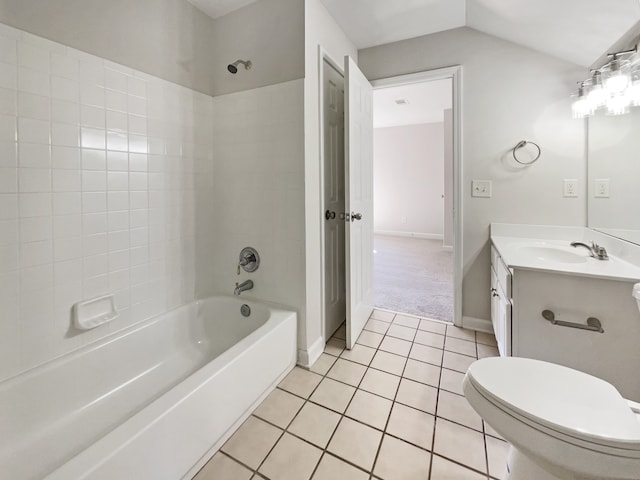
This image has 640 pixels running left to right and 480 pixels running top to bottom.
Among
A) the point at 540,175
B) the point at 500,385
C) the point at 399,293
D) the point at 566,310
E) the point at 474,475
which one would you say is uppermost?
the point at 540,175

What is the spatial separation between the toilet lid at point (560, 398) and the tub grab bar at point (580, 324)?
0.41 meters

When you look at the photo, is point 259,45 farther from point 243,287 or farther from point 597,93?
point 597,93

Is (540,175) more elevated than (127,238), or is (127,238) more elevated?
(540,175)

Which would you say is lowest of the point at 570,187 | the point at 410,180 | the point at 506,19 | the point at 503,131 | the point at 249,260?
the point at 249,260

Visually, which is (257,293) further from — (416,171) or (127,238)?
(416,171)

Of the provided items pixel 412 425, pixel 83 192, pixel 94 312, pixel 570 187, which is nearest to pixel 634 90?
pixel 570 187

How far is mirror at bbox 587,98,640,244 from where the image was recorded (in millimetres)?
1430

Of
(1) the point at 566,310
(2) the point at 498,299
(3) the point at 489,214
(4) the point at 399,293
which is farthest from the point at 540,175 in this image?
(4) the point at 399,293

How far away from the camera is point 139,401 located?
1.45 metres

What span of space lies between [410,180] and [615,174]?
5.27m

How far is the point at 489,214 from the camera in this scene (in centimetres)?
219

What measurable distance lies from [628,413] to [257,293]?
1730mm

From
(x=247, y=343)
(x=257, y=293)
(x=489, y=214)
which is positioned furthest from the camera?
(x=489, y=214)

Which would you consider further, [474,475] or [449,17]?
[449,17]
